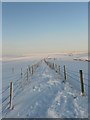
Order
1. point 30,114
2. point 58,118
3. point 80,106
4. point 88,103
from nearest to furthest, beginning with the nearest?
point 58,118 → point 30,114 → point 80,106 → point 88,103

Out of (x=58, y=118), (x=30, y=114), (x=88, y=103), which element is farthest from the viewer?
(x=88, y=103)

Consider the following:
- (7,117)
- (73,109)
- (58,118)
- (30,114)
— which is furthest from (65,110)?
(7,117)

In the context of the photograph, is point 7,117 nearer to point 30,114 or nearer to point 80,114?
point 30,114

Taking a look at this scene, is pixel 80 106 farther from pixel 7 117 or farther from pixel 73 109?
pixel 7 117

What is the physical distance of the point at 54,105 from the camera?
8664 millimetres

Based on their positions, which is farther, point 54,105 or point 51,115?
point 54,105

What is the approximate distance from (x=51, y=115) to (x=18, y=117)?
1478 mm

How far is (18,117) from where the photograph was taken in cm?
812

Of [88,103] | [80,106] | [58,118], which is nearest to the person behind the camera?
[58,118]

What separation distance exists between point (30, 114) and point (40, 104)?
4.17 feet

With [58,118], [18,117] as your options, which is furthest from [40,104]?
[58,118]

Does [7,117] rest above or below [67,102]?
below

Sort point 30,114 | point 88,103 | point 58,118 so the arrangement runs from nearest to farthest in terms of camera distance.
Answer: point 58,118, point 30,114, point 88,103

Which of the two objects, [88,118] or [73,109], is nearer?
[88,118]
